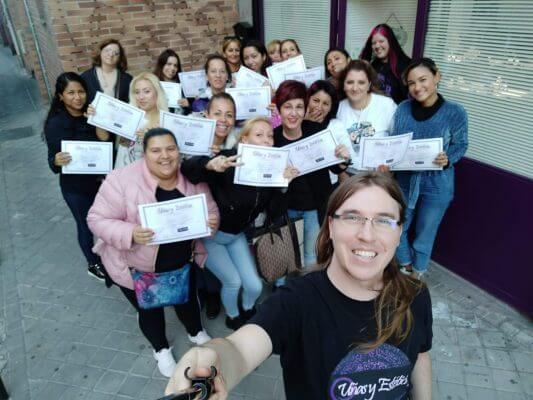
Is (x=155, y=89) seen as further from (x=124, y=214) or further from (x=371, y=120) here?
(x=371, y=120)

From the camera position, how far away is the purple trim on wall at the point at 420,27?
12.8 feet

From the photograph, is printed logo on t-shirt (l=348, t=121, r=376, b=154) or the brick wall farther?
the brick wall

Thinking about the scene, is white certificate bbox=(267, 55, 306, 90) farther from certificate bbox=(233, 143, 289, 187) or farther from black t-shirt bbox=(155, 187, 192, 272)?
black t-shirt bbox=(155, 187, 192, 272)

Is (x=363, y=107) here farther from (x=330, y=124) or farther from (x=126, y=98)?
(x=126, y=98)

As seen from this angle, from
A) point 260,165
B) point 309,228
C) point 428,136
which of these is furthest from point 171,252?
point 428,136

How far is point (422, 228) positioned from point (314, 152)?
4.66 feet

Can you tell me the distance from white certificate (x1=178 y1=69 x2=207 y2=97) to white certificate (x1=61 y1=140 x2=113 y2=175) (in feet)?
4.77

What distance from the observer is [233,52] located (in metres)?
4.88

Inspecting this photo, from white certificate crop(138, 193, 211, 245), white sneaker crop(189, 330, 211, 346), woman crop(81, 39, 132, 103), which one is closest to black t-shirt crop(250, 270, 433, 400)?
Result: white certificate crop(138, 193, 211, 245)

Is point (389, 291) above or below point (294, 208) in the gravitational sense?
above

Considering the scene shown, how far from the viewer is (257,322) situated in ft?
4.92

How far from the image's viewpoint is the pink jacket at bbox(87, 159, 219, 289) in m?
2.52

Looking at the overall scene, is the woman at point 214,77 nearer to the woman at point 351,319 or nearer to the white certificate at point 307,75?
the white certificate at point 307,75

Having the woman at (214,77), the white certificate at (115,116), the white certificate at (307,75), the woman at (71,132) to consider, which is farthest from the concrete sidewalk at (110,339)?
the white certificate at (307,75)
